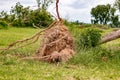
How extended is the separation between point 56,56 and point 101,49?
1.56 meters

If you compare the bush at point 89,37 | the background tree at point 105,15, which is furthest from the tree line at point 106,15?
the bush at point 89,37

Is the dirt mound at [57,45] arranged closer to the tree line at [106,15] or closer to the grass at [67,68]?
the grass at [67,68]

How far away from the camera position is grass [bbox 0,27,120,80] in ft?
22.7

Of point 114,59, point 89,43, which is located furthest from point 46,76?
point 89,43

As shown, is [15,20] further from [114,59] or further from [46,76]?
[46,76]

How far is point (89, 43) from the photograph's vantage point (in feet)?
33.4

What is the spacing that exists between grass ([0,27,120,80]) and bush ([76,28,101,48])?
11.0 inches

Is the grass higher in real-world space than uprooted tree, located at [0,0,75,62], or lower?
lower

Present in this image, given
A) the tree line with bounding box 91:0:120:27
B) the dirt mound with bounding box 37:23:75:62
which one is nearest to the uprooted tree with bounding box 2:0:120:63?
the dirt mound with bounding box 37:23:75:62

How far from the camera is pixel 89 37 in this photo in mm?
10352

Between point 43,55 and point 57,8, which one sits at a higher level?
point 57,8

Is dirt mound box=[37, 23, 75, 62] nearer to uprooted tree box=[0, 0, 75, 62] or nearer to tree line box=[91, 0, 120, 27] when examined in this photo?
uprooted tree box=[0, 0, 75, 62]

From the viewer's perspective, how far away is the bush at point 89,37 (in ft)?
33.1

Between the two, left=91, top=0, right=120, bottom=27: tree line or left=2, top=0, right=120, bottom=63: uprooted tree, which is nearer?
left=2, top=0, right=120, bottom=63: uprooted tree
